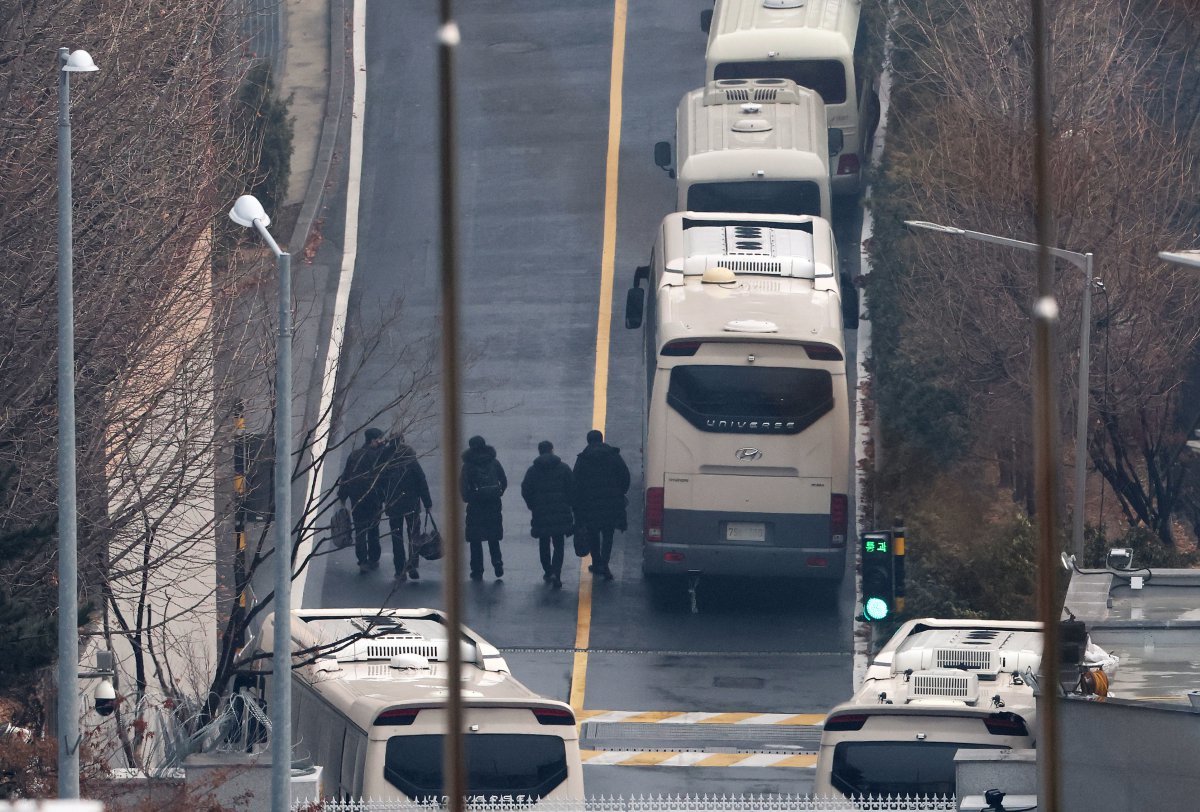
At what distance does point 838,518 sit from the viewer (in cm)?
2438

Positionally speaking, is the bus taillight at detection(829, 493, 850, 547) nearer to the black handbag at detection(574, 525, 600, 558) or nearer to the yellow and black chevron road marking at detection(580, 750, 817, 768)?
the black handbag at detection(574, 525, 600, 558)

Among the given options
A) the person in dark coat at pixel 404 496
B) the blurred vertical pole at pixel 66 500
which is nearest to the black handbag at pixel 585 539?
the person in dark coat at pixel 404 496

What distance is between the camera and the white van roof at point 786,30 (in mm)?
35125

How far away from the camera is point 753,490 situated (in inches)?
957

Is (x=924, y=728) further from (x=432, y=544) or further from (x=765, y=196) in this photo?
(x=765, y=196)

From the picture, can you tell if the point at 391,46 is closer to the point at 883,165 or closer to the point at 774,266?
the point at 883,165

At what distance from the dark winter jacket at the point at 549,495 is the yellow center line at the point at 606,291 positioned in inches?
41.4

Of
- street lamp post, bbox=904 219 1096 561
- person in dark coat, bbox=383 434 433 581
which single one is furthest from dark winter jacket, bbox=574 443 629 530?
street lamp post, bbox=904 219 1096 561

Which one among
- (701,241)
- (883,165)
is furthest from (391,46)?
(701,241)

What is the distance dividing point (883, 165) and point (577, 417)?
7678 millimetres

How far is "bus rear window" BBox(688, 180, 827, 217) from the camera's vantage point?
3077 cm

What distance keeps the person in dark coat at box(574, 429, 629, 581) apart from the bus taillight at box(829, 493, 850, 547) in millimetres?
2527

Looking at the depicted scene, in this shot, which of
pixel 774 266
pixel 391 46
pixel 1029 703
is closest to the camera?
pixel 1029 703

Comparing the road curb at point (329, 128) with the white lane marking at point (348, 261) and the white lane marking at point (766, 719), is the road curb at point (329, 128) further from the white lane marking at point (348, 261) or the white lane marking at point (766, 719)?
the white lane marking at point (766, 719)
